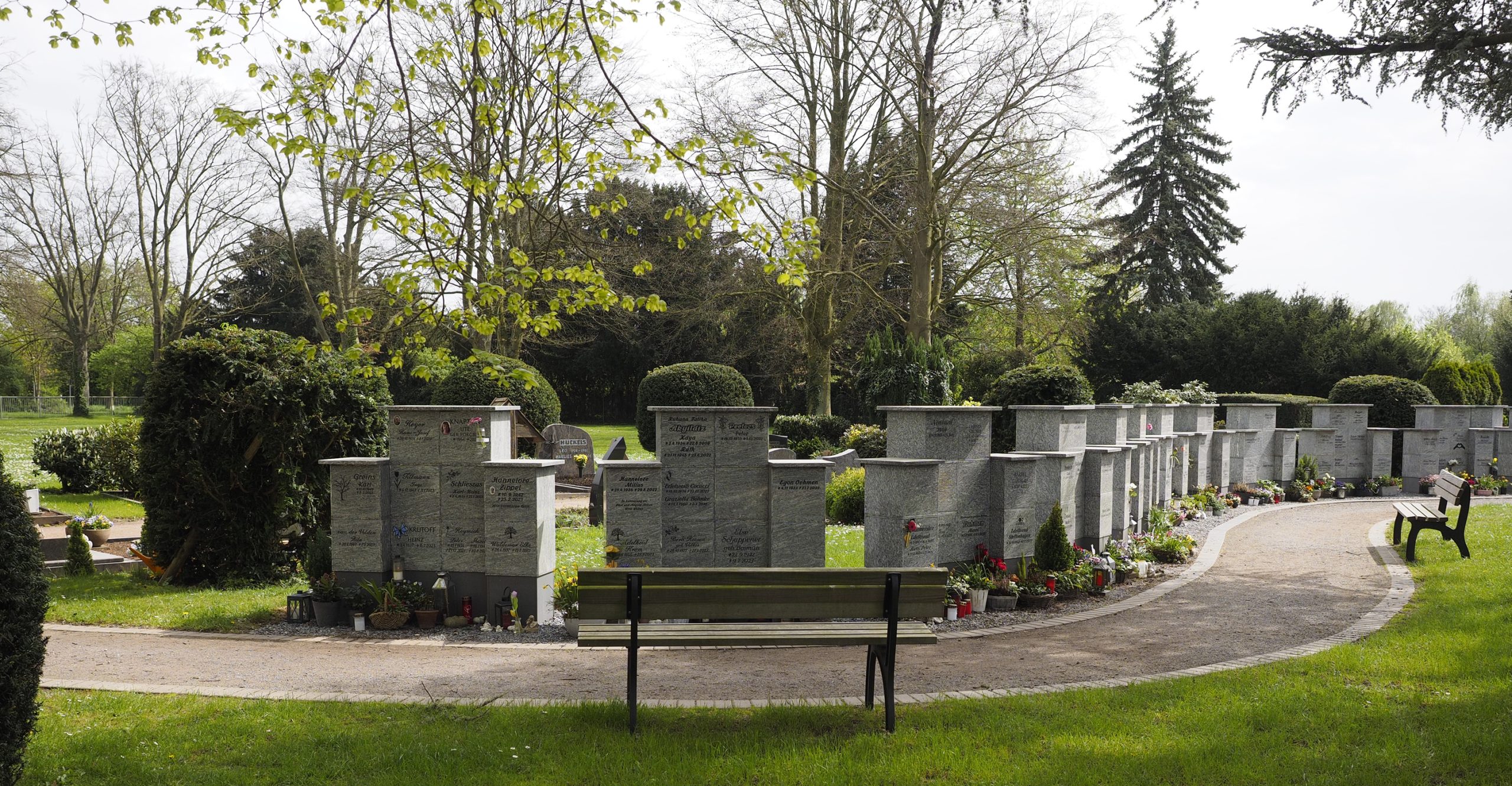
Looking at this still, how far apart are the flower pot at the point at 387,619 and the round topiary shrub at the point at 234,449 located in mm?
2617

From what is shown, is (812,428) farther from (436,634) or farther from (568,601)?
(436,634)

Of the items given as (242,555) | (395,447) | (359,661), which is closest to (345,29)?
(395,447)

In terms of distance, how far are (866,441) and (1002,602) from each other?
34.1 feet

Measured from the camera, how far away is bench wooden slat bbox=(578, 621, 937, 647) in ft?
17.9

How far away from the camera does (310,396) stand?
34.5ft

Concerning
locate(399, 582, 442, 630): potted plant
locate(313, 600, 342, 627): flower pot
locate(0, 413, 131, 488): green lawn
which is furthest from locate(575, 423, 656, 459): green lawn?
locate(313, 600, 342, 627): flower pot

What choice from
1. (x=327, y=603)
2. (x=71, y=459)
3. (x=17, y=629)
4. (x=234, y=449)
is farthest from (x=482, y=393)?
(x=17, y=629)

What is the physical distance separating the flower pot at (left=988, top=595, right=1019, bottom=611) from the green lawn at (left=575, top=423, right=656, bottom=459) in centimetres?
1509

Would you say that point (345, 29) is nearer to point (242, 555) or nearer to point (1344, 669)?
point (242, 555)

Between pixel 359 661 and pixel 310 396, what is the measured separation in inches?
166

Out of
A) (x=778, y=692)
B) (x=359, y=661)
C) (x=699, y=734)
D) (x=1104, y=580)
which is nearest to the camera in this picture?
(x=699, y=734)

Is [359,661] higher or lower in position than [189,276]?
lower

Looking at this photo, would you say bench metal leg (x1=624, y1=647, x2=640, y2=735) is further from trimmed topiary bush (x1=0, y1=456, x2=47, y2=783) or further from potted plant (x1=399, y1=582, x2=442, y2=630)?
potted plant (x1=399, y1=582, x2=442, y2=630)

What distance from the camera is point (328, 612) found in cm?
865
